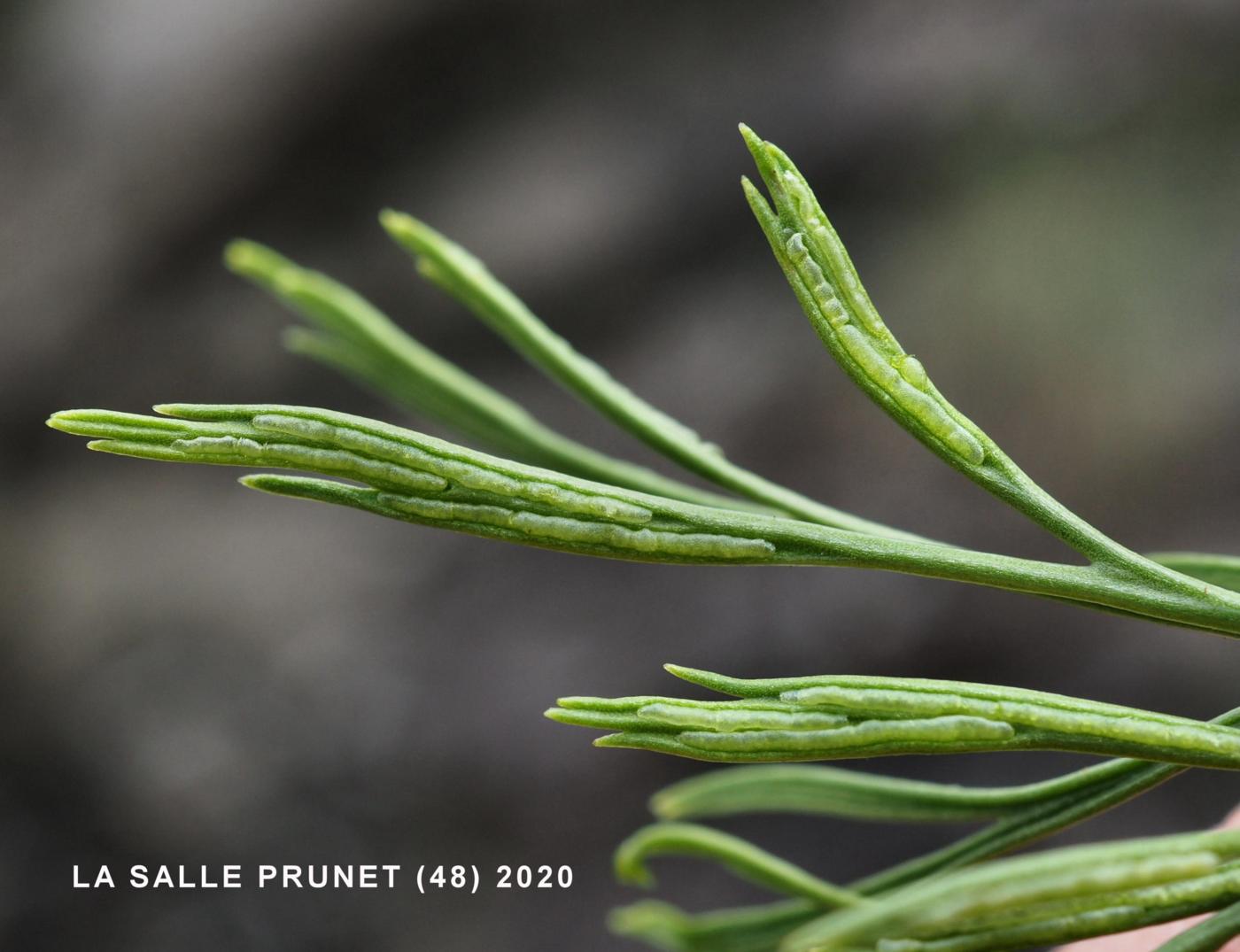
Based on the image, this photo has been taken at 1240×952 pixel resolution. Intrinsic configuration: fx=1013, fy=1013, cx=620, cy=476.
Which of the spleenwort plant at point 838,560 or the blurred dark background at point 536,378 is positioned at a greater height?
the blurred dark background at point 536,378

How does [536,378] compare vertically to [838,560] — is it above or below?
above

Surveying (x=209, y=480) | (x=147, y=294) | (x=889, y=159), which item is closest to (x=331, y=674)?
(x=209, y=480)

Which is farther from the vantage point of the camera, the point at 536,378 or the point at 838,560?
the point at 536,378

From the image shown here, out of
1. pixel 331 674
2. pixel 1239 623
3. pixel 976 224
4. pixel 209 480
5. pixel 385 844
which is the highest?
pixel 976 224

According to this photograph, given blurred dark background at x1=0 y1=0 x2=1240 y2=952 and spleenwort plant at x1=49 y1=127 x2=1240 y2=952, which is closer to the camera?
spleenwort plant at x1=49 y1=127 x2=1240 y2=952

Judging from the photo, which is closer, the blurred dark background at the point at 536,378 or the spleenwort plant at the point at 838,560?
the spleenwort plant at the point at 838,560

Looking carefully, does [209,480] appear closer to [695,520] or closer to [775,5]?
[775,5]

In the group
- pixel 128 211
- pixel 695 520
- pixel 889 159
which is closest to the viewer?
pixel 695 520

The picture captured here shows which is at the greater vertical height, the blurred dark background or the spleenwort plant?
the blurred dark background
